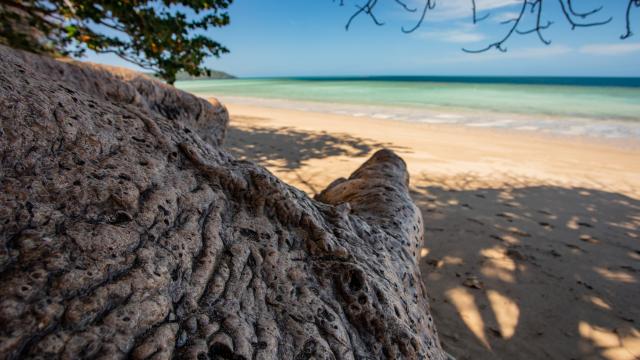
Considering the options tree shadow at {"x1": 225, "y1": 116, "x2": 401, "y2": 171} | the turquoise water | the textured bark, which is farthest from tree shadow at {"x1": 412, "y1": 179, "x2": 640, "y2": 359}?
the turquoise water

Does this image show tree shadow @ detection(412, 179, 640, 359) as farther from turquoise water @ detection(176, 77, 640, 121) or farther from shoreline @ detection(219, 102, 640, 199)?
turquoise water @ detection(176, 77, 640, 121)

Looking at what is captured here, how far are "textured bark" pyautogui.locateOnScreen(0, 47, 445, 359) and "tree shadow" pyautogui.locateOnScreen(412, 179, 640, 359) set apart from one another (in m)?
1.16

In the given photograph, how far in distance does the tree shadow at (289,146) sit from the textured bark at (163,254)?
4853 mm

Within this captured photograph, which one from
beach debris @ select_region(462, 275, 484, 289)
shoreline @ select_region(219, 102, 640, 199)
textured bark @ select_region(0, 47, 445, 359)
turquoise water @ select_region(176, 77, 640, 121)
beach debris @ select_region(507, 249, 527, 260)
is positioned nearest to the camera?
textured bark @ select_region(0, 47, 445, 359)

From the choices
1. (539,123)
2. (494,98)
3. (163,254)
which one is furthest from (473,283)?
(494,98)

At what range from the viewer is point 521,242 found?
12.2 feet

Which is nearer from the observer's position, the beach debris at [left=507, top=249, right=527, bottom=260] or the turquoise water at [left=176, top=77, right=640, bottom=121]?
the beach debris at [left=507, top=249, right=527, bottom=260]

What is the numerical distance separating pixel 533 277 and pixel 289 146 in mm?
6137

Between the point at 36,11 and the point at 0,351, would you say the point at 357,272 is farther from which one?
the point at 36,11

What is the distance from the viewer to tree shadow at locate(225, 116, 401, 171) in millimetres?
7039

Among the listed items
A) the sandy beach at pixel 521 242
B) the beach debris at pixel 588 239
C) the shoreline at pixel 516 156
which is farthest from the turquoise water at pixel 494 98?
the beach debris at pixel 588 239

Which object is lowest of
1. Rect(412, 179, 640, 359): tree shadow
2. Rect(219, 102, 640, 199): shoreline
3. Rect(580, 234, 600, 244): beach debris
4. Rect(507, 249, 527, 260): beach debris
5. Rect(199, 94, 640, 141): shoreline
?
Rect(199, 94, 640, 141): shoreline

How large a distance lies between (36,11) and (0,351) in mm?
5529

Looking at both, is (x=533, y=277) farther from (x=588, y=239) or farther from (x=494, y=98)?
(x=494, y=98)
